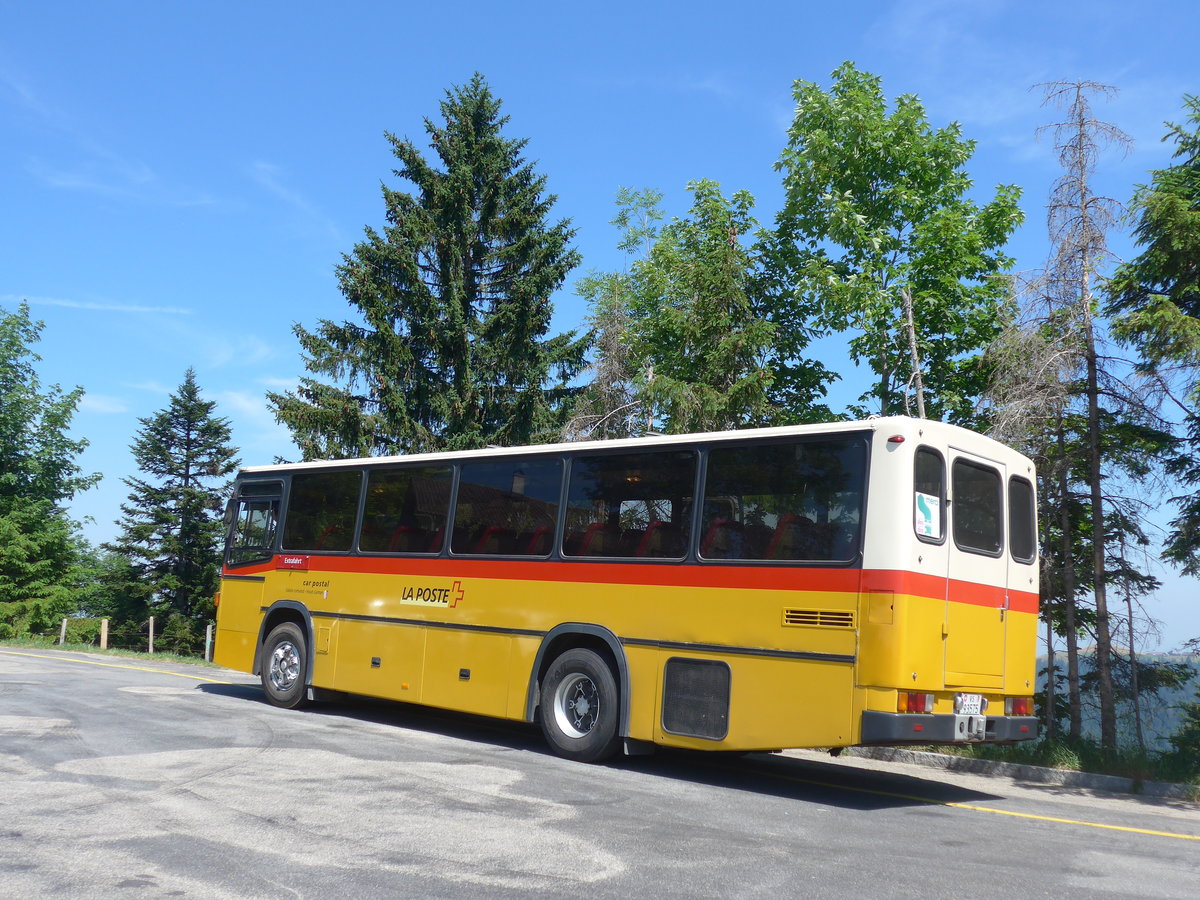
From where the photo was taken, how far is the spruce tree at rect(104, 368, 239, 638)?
46188 mm

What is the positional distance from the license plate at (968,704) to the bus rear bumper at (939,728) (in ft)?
0.16

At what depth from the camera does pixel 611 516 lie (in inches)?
408

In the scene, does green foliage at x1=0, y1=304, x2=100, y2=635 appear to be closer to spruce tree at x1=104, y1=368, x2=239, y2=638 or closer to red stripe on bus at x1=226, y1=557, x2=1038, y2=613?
spruce tree at x1=104, y1=368, x2=239, y2=638

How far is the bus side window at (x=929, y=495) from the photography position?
28.0 feet

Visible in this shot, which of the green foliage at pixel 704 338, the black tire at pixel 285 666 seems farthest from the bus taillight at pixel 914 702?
the green foliage at pixel 704 338

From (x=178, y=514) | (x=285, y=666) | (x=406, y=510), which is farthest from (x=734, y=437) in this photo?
(x=178, y=514)

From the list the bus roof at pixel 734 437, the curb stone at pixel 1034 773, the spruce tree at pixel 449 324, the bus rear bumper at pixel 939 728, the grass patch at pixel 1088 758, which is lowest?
the curb stone at pixel 1034 773

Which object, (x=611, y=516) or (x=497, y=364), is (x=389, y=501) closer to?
(x=611, y=516)

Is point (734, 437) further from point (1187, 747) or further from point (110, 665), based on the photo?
point (110, 665)

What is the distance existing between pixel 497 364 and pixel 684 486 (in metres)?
19.1

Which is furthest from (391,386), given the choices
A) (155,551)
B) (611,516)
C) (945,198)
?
(155,551)

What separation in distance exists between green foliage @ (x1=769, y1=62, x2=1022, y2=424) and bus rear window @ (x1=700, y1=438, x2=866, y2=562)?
35.6 feet

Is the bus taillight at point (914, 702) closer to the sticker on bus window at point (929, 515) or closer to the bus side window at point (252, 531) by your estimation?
the sticker on bus window at point (929, 515)

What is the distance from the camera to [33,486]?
52.6m
